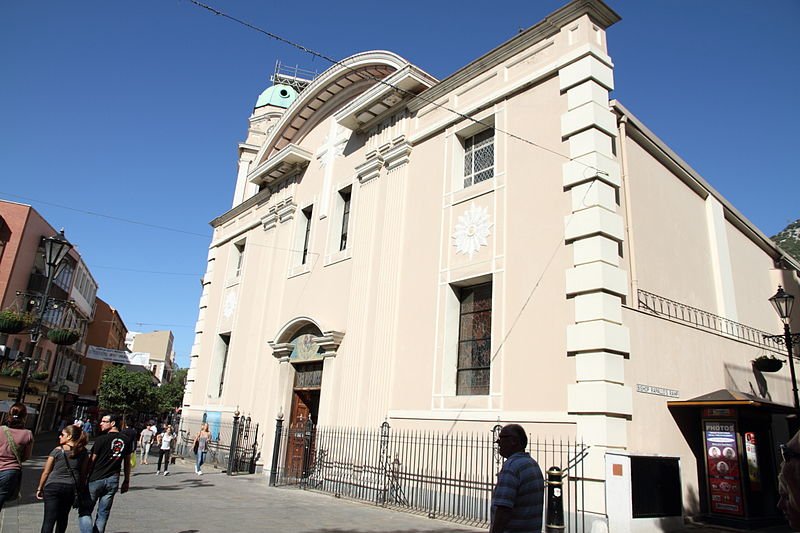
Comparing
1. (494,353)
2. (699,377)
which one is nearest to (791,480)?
(494,353)

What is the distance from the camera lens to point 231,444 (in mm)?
16672

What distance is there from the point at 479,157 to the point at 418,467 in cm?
696

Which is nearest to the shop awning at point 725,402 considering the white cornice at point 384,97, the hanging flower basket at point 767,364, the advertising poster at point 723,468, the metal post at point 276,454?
the advertising poster at point 723,468

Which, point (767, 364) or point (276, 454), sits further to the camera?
point (276, 454)

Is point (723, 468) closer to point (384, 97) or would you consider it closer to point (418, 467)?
point (418, 467)

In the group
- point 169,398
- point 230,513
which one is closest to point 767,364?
point 230,513

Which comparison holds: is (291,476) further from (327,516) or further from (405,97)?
(405,97)

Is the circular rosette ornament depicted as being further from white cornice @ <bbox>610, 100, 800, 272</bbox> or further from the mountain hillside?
the mountain hillside

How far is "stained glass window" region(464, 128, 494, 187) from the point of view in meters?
12.6

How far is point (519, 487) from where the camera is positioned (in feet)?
12.6

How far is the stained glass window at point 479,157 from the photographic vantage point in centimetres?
1255

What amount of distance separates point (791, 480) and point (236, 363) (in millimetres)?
18867

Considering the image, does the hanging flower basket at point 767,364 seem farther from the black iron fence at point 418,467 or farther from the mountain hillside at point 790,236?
the mountain hillside at point 790,236

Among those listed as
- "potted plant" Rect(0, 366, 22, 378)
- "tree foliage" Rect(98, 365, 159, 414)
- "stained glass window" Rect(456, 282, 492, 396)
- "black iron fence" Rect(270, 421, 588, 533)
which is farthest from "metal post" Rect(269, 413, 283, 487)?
"tree foliage" Rect(98, 365, 159, 414)
